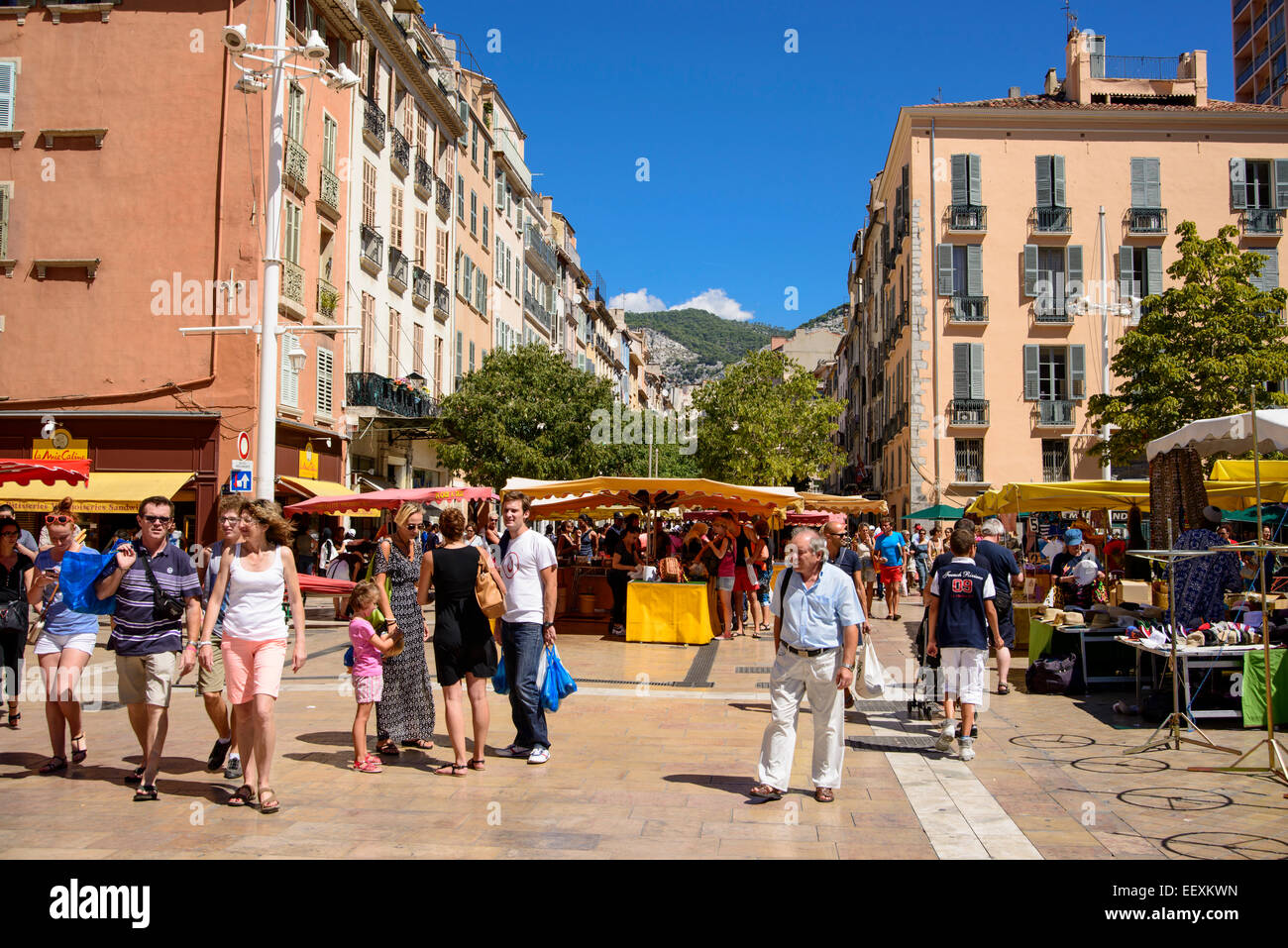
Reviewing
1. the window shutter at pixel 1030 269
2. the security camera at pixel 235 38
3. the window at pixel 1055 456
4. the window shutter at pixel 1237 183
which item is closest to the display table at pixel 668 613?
the security camera at pixel 235 38

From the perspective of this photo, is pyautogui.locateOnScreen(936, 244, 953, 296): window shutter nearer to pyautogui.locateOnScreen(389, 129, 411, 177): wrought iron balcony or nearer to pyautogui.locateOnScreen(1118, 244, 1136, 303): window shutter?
pyautogui.locateOnScreen(1118, 244, 1136, 303): window shutter

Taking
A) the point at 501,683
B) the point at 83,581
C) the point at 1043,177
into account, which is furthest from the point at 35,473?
the point at 1043,177

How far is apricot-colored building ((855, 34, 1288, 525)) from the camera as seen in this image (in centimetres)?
3688

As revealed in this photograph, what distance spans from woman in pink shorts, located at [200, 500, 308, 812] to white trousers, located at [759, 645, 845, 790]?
9.36ft

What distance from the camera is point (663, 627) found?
15734 millimetres

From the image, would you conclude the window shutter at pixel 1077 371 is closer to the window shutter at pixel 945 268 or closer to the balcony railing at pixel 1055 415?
the balcony railing at pixel 1055 415

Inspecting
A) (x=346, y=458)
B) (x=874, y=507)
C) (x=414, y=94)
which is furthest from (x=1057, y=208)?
(x=346, y=458)

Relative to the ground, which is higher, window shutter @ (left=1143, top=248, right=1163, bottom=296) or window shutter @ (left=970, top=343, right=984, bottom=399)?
window shutter @ (left=1143, top=248, right=1163, bottom=296)

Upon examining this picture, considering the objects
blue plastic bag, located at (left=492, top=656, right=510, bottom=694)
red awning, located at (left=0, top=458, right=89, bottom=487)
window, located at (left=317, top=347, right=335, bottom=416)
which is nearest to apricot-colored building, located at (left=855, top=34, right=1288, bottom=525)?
window, located at (left=317, top=347, right=335, bottom=416)

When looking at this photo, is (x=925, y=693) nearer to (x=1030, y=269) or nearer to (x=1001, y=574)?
(x=1001, y=574)

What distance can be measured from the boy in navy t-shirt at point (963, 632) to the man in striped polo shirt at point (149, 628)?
528 centimetres
